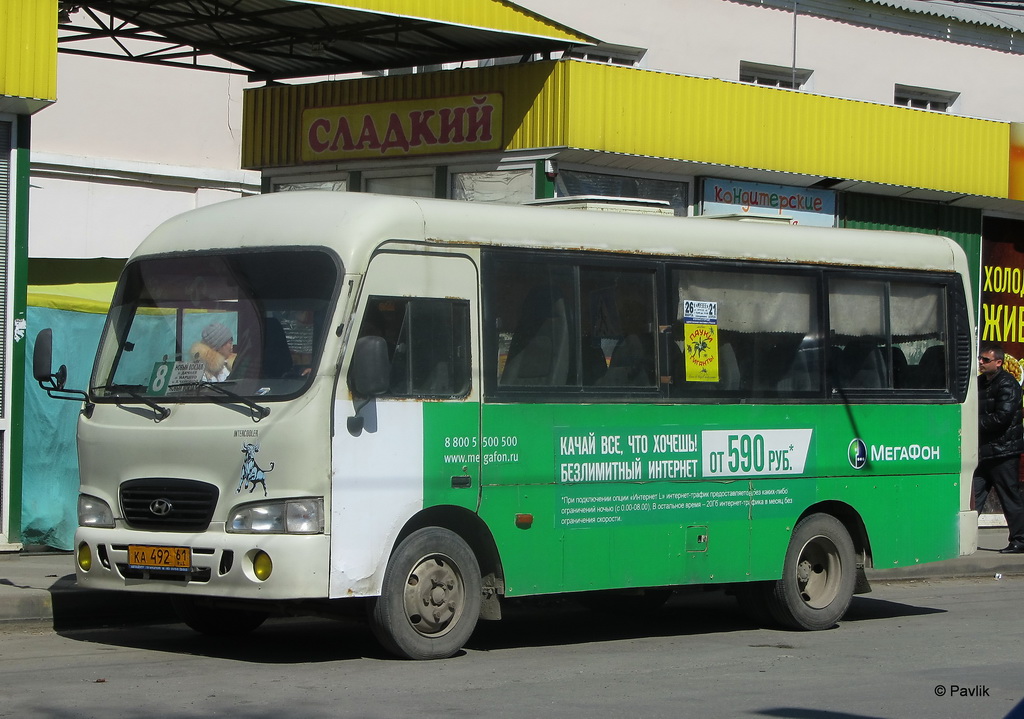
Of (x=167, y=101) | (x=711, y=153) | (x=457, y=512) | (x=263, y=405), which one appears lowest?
(x=457, y=512)

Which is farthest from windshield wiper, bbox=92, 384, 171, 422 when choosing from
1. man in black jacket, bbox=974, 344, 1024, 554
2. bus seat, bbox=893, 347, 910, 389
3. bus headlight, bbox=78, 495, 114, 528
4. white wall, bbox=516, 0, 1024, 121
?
white wall, bbox=516, 0, 1024, 121

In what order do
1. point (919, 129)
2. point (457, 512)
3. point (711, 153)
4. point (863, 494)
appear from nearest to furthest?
point (457, 512), point (863, 494), point (711, 153), point (919, 129)

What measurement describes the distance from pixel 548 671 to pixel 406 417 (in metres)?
1.66

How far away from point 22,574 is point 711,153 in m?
8.34

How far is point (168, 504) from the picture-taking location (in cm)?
910

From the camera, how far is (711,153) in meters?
16.6

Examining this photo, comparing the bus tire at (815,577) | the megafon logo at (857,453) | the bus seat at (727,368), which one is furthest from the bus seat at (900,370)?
the bus seat at (727,368)

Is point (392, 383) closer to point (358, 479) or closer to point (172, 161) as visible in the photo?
point (358, 479)

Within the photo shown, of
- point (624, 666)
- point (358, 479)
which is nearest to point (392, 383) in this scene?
point (358, 479)

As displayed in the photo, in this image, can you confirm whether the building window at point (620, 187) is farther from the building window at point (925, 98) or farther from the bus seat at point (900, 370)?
the building window at point (925, 98)

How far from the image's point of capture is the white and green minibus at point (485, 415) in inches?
350

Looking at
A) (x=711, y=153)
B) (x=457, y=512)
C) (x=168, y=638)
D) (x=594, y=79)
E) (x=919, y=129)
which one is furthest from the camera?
(x=919, y=129)

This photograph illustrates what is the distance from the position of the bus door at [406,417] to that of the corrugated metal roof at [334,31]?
5058 millimetres

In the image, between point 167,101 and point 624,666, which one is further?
point 167,101
